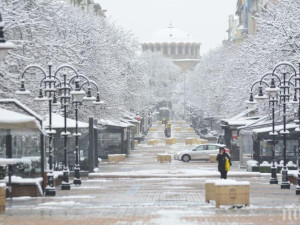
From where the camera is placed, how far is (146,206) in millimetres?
27422

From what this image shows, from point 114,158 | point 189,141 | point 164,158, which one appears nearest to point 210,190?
point 114,158

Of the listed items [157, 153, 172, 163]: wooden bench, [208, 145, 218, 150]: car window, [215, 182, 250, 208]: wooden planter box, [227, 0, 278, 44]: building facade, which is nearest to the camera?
[215, 182, 250, 208]: wooden planter box

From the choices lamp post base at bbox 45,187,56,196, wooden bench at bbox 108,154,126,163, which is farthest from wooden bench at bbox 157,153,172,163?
lamp post base at bbox 45,187,56,196

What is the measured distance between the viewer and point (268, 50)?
48.5 m

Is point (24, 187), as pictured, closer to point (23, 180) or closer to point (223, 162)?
point (23, 180)

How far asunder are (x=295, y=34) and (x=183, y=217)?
23.2 m

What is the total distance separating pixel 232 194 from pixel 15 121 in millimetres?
7836

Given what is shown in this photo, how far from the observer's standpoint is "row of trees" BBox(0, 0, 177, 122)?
1371 inches

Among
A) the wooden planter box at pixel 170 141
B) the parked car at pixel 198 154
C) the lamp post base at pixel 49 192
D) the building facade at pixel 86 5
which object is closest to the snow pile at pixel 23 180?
the lamp post base at pixel 49 192

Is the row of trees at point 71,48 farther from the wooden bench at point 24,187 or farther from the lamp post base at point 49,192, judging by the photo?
the lamp post base at point 49,192

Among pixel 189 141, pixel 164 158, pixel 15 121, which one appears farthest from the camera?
pixel 189 141

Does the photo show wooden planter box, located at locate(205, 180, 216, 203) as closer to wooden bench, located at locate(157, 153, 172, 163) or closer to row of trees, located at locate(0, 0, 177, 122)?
row of trees, located at locate(0, 0, 177, 122)

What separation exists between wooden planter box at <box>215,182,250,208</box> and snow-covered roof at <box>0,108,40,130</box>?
737 cm

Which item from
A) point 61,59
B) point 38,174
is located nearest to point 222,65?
point 61,59
